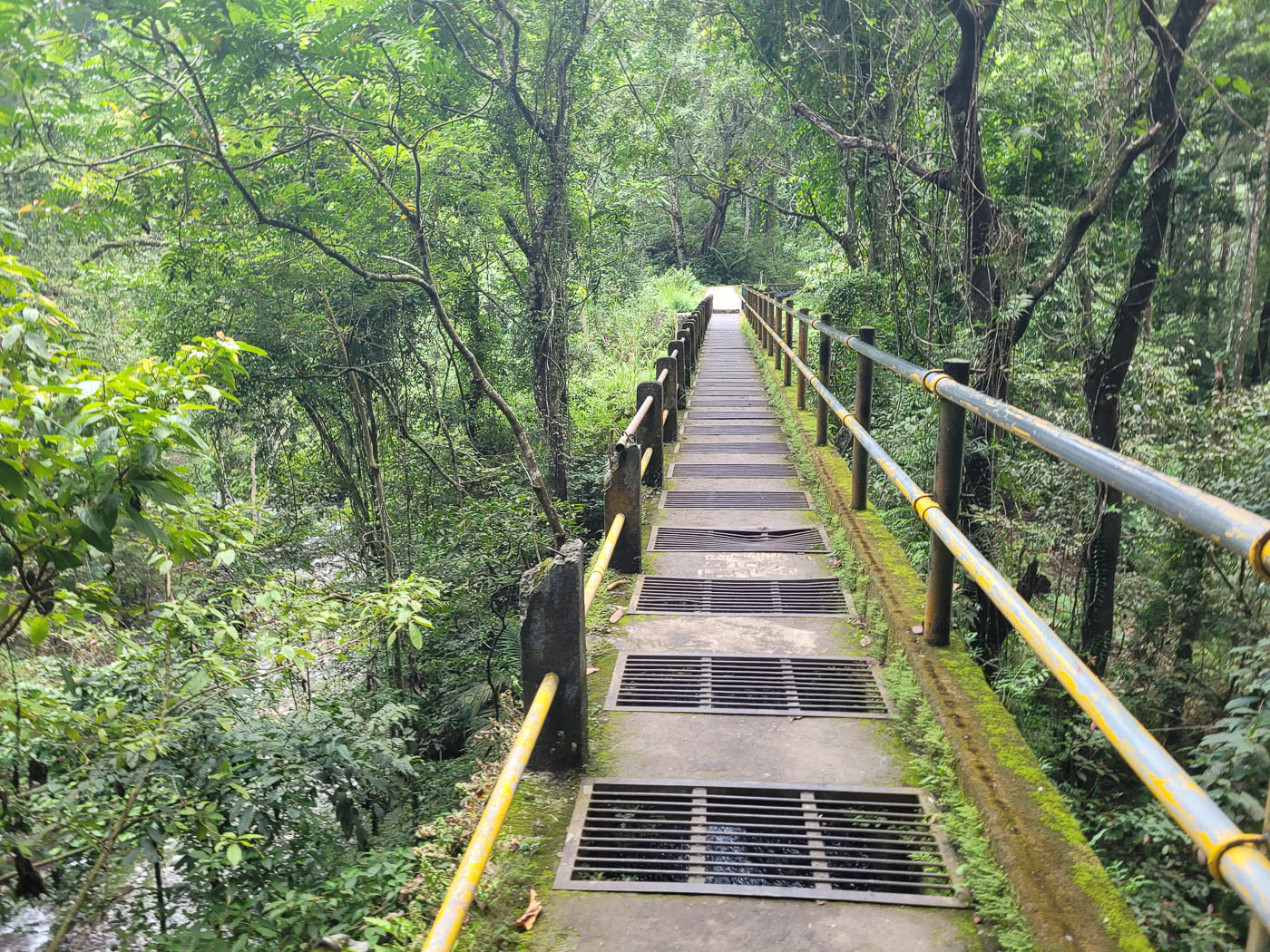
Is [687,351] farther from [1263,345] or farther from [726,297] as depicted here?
[726,297]

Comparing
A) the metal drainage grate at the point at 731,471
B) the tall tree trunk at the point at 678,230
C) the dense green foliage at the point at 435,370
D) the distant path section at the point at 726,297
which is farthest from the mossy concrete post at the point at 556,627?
the tall tree trunk at the point at 678,230

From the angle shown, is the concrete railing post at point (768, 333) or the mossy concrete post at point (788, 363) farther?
the concrete railing post at point (768, 333)

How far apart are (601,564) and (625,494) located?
104 cm

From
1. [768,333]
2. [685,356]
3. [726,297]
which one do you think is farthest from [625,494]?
[726,297]

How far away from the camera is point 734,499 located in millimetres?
7391

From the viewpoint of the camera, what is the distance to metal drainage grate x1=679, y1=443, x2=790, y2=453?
9.36m

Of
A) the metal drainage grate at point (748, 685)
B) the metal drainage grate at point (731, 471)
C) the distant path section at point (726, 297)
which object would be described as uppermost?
the distant path section at point (726, 297)

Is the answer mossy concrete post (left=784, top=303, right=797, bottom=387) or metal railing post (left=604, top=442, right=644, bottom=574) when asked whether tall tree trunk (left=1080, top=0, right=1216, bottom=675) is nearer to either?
metal railing post (left=604, top=442, right=644, bottom=574)

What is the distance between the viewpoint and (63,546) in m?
3.37

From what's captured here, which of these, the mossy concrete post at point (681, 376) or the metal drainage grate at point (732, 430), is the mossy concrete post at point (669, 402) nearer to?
the metal drainage grate at point (732, 430)

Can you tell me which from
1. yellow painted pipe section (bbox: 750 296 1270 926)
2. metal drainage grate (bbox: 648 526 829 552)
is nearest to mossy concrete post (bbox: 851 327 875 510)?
metal drainage grate (bbox: 648 526 829 552)

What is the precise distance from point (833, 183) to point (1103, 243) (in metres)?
5.47

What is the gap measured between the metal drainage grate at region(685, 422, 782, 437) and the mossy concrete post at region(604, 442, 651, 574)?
491 cm

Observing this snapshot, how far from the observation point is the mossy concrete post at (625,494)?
5301mm
